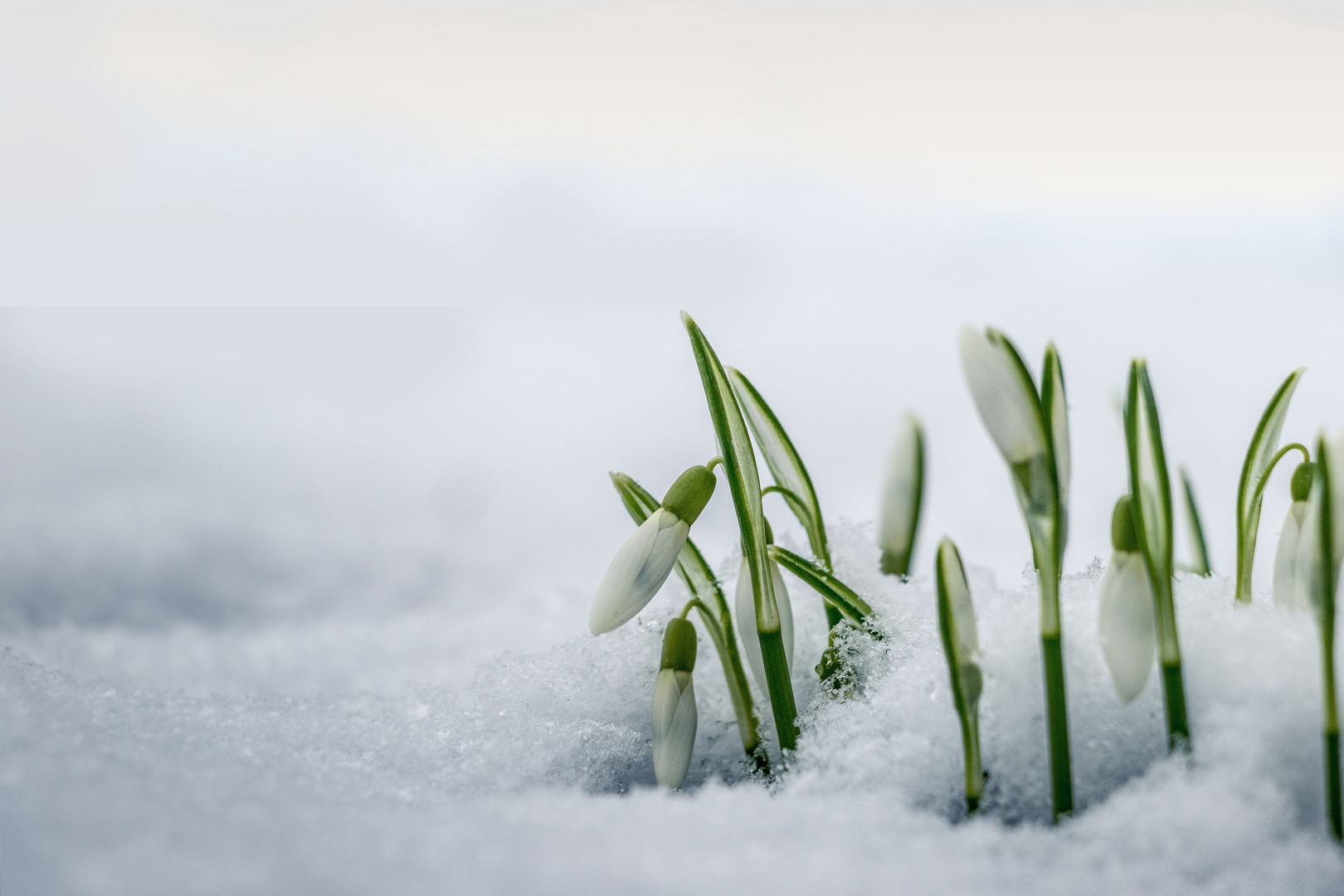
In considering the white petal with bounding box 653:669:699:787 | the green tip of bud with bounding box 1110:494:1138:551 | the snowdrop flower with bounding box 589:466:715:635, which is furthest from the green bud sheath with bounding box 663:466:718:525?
the green tip of bud with bounding box 1110:494:1138:551

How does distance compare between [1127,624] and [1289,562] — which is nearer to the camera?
[1127,624]

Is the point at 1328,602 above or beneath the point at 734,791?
above

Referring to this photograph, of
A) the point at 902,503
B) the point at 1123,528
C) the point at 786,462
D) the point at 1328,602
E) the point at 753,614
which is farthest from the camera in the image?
the point at 902,503

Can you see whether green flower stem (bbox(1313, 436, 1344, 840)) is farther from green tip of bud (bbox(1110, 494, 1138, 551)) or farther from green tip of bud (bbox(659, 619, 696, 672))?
green tip of bud (bbox(659, 619, 696, 672))

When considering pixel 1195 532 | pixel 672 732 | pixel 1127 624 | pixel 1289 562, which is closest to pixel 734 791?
pixel 672 732

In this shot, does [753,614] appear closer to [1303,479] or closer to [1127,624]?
[1127,624]

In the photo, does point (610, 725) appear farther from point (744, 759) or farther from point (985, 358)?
point (985, 358)

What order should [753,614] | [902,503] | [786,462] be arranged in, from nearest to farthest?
[753,614] → [786,462] → [902,503]
